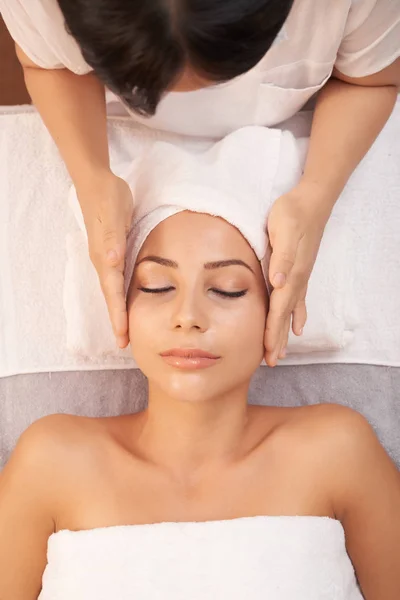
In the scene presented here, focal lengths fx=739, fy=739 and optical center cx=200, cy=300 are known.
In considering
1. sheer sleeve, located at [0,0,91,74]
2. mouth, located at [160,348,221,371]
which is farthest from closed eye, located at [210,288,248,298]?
sheer sleeve, located at [0,0,91,74]

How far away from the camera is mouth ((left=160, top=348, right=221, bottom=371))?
1.22 meters

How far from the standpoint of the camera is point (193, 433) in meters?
1.34

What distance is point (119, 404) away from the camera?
1594mm

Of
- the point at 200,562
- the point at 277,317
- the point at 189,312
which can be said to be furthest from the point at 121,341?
the point at 200,562

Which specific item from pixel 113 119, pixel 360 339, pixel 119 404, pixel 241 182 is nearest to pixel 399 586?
pixel 360 339

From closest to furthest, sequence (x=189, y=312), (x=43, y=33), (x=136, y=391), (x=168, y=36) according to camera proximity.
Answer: (x=168, y=36) < (x=189, y=312) < (x=43, y=33) < (x=136, y=391)

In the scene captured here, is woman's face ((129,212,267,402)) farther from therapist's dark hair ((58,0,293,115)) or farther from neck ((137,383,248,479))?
therapist's dark hair ((58,0,293,115))

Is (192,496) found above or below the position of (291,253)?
below

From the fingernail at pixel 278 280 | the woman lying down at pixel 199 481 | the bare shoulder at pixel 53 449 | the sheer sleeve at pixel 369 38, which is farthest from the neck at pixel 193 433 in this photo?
the sheer sleeve at pixel 369 38

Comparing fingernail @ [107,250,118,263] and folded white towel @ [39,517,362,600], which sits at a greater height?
fingernail @ [107,250,118,263]

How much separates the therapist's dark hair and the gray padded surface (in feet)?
2.54

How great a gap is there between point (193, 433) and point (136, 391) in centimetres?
29

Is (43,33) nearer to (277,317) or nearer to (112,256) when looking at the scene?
(112,256)

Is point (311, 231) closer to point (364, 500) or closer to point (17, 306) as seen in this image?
point (364, 500)
